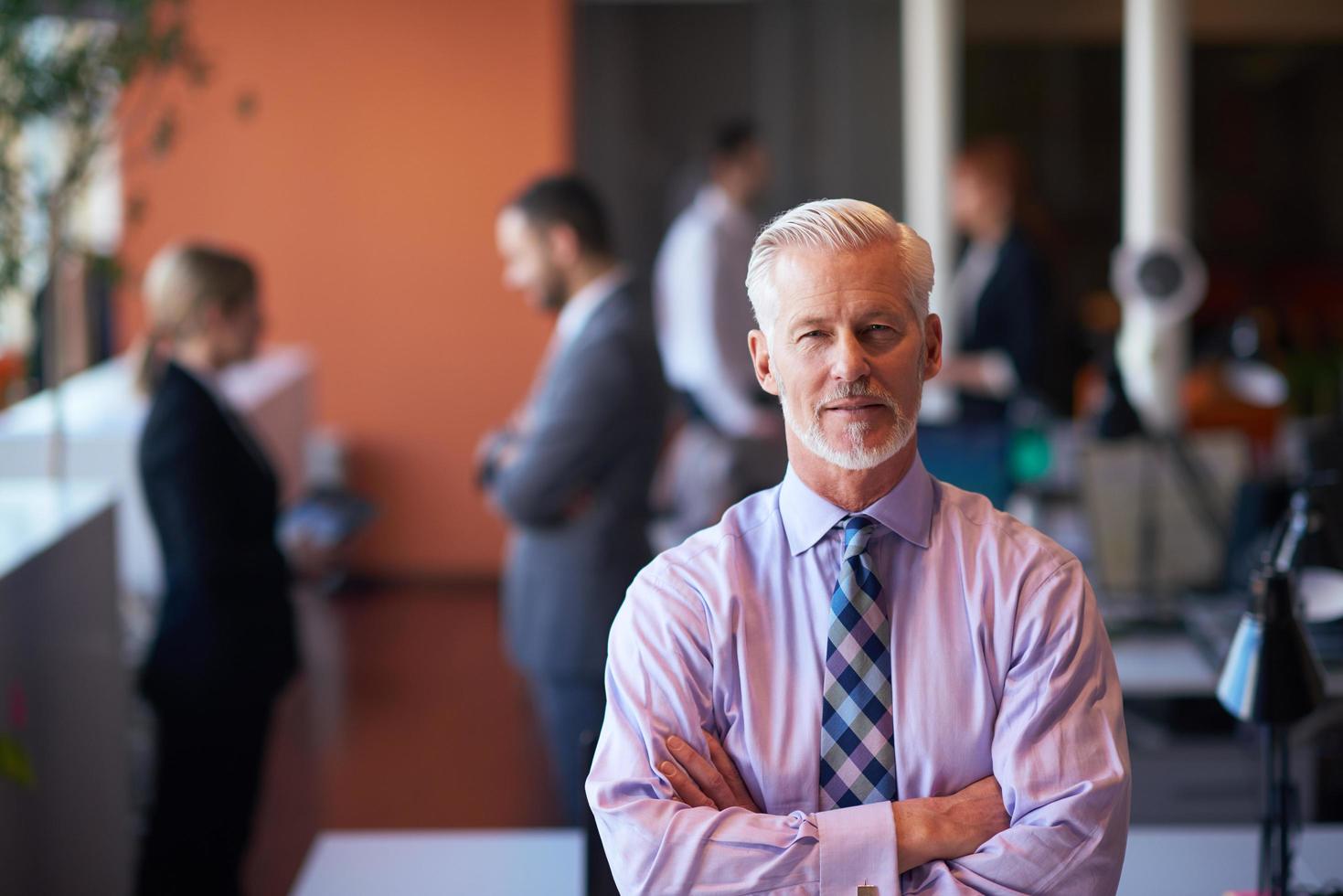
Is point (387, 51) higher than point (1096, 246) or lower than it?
higher

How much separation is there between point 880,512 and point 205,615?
1.91m

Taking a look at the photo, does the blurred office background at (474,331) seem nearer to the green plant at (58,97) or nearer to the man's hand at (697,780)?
the green plant at (58,97)

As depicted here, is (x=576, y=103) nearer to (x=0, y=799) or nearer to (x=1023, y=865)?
(x=0, y=799)

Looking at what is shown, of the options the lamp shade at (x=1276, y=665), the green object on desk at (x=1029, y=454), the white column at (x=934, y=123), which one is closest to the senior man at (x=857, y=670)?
the lamp shade at (x=1276, y=665)

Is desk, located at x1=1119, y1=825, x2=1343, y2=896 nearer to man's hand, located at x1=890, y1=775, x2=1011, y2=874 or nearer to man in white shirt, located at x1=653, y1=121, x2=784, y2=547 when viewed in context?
man's hand, located at x1=890, y1=775, x2=1011, y2=874

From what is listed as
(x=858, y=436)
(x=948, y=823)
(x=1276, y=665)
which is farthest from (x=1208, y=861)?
(x=858, y=436)

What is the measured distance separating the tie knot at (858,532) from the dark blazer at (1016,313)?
429cm

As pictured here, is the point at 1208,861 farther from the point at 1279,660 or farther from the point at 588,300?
the point at 588,300

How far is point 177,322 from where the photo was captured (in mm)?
3459

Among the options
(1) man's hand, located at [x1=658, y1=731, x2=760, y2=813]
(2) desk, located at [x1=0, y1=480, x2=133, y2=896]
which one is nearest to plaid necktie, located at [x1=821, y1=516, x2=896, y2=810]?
(1) man's hand, located at [x1=658, y1=731, x2=760, y2=813]

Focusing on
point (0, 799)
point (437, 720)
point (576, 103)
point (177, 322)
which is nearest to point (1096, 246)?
point (576, 103)

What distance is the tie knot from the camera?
1774mm

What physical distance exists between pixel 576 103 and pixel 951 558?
803 centimetres

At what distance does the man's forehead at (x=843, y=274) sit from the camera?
Result: 1685mm
